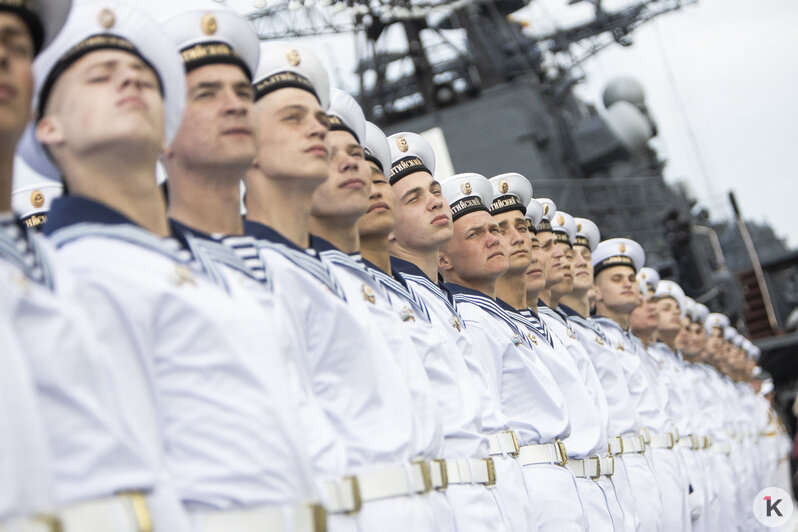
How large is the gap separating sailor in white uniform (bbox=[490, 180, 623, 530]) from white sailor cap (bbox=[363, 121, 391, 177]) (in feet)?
3.44

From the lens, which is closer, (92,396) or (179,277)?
(92,396)

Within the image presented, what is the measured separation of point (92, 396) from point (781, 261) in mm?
29045

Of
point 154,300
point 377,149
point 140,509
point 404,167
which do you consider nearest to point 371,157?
point 377,149

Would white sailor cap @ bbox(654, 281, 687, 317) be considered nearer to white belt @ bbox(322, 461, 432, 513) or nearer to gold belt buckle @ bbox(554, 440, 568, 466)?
gold belt buckle @ bbox(554, 440, 568, 466)

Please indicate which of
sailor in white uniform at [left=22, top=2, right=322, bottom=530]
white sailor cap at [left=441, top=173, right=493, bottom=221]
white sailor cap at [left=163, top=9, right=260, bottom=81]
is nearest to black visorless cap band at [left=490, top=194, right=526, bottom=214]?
white sailor cap at [left=441, top=173, right=493, bottom=221]

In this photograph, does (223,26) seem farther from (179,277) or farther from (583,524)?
(583,524)

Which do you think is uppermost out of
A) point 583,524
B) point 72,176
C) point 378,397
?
point 72,176

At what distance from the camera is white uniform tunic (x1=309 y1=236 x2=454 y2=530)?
8.74 ft

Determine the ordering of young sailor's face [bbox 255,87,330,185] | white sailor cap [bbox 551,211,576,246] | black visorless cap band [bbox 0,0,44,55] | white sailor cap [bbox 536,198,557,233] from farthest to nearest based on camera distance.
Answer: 1. white sailor cap [bbox 551,211,576,246]
2. white sailor cap [bbox 536,198,557,233]
3. young sailor's face [bbox 255,87,330,185]
4. black visorless cap band [bbox 0,0,44,55]

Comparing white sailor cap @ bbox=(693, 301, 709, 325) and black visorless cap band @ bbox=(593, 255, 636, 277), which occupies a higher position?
white sailor cap @ bbox=(693, 301, 709, 325)

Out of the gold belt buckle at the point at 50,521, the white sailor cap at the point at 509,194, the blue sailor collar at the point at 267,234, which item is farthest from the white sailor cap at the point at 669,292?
the gold belt buckle at the point at 50,521

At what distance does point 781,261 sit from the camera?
28.9m

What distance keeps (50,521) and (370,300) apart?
155 cm

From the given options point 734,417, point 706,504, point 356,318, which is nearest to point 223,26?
point 356,318
